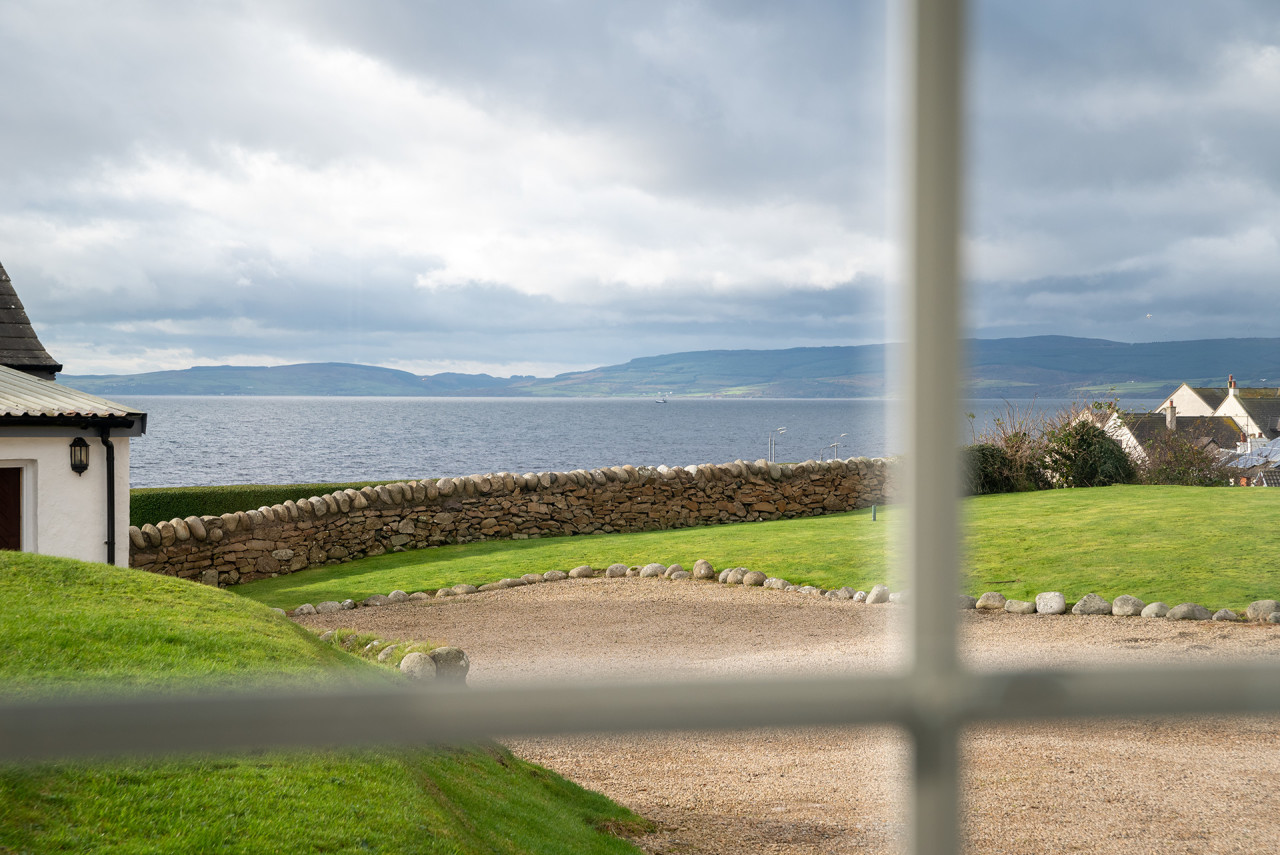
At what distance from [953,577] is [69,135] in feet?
2.21

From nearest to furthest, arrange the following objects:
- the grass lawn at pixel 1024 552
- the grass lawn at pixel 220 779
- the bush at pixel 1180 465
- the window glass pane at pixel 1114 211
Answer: the window glass pane at pixel 1114 211 → the grass lawn at pixel 220 779 → the grass lawn at pixel 1024 552 → the bush at pixel 1180 465

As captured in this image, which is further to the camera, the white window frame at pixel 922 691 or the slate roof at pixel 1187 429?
the slate roof at pixel 1187 429

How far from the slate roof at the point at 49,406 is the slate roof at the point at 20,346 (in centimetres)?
21

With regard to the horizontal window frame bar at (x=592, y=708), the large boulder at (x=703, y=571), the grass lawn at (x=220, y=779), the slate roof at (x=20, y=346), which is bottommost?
the large boulder at (x=703, y=571)

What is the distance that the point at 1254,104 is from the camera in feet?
1.38

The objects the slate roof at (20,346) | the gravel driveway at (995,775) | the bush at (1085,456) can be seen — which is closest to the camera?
the gravel driveway at (995,775)

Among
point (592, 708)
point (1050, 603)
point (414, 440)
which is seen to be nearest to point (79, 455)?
point (1050, 603)

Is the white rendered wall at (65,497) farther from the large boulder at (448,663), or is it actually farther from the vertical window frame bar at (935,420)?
the vertical window frame bar at (935,420)

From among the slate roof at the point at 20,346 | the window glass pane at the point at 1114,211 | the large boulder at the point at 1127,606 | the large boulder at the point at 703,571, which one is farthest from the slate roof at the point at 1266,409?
the slate roof at the point at 20,346

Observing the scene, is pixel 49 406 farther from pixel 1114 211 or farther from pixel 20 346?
pixel 1114 211

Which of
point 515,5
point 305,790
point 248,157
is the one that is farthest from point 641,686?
point 305,790

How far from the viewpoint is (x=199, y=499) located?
6840mm

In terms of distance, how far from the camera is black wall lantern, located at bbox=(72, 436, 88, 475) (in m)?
3.84

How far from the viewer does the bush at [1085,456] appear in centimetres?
612
